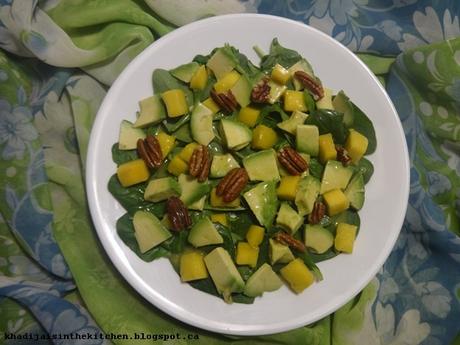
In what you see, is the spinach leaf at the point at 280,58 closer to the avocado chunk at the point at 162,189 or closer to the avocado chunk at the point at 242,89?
the avocado chunk at the point at 242,89

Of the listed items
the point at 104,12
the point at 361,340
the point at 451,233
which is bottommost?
the point at 361,340

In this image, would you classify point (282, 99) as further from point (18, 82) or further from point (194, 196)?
point (18, 82)

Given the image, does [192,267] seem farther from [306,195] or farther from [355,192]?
[355,192]

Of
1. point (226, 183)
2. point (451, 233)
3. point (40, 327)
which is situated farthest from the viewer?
point (451, 233)

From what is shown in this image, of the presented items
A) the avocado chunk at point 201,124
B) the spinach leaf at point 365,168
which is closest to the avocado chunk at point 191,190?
the avocado chunk at point 201,124

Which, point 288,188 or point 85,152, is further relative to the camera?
point 85,152

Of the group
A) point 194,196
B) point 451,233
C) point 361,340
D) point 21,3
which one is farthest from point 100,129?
point 451,233

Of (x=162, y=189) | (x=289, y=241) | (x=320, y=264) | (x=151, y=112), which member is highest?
(x=151, y=112)

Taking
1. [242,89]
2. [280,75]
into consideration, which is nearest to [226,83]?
[242,89]
